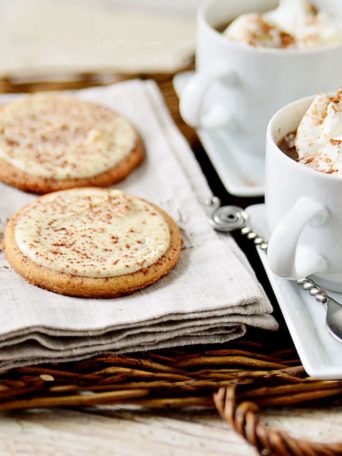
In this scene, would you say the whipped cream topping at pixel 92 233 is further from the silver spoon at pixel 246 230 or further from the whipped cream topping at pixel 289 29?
the whipped cream topping at pixel 289 29

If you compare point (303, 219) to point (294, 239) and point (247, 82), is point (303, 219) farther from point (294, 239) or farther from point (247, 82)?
point (247, 82)

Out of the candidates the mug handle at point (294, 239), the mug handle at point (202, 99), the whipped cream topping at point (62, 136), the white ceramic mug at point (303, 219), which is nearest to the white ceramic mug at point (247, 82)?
the mug handle at point (202, 99)

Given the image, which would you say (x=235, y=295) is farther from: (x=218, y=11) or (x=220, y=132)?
(x=218, y=11)

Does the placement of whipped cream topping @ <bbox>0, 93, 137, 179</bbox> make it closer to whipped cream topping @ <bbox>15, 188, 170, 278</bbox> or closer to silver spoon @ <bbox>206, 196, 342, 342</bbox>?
whipped cream topping @ <bbox>15, 188, 170, 278</bbox>

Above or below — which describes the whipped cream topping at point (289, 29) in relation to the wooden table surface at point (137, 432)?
above

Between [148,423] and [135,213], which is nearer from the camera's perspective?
[148,423]

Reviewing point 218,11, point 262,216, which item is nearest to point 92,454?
point 262,216

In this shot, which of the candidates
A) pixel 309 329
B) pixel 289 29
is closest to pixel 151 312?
pixel 309 329
